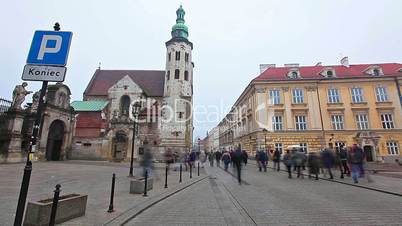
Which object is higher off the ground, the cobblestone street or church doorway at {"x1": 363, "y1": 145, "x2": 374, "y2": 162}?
church doorway at {"x1": 363, "y1": 145, "x2": 374, "y2": 162}

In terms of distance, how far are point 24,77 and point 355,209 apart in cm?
870

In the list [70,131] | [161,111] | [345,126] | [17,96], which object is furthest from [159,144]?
[345,126]

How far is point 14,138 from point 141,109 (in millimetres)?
18924

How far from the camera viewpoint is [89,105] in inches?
1446

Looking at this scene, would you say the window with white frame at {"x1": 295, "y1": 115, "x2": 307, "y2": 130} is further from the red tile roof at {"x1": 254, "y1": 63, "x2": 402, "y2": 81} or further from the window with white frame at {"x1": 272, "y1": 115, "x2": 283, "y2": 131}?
the red tile roof at {"x1": 254, "y1": 63, "x2": 402, "y2": 81}

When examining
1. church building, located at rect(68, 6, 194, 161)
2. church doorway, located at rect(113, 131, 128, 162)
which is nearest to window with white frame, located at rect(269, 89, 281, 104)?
church building, located at rect(68, 6, 194, 161)

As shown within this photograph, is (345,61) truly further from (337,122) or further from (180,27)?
(180,27)

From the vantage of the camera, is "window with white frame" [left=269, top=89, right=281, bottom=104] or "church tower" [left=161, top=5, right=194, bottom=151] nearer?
"window with white frame" [left=269, top=89, right=281, bottom=104]

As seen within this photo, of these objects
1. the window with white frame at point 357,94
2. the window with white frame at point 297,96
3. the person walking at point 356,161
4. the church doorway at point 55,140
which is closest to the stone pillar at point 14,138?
the church doorway at point 55,140

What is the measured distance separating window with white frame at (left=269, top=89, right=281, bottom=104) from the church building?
1537 centimetres

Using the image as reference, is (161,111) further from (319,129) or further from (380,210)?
(380,210)

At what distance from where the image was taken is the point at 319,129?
31.2 m

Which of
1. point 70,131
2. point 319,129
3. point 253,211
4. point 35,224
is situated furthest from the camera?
point 319,129

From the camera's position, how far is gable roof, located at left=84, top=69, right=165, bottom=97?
41.7 m
